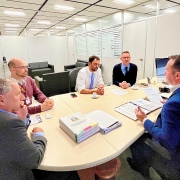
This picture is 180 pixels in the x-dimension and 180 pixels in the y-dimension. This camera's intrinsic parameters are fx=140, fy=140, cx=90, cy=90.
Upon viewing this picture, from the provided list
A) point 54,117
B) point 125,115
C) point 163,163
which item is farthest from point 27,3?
point 163,163

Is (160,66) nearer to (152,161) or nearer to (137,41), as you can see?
(152,161)

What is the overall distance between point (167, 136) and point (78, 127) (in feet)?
2.00

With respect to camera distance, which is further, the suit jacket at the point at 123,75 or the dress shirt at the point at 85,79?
the suit jacket at the point at 123,75

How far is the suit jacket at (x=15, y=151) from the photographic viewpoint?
71 centimetres

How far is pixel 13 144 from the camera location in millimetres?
729

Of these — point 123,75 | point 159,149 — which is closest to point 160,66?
point 123,75

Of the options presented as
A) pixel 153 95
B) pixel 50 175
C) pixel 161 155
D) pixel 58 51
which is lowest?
pixel 50 175

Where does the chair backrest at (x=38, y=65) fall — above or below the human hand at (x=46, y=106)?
above

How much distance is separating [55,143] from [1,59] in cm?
633

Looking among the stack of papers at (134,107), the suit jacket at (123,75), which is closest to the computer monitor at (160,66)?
the suit jacket at (123,75)

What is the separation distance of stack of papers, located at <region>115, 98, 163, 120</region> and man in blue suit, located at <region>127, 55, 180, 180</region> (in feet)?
0.44

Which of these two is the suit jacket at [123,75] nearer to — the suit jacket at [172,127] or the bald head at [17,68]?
the bald head at [17,68]

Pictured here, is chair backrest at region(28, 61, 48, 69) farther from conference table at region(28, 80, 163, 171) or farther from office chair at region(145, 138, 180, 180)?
office chair at region(145, 138, 180, 180)

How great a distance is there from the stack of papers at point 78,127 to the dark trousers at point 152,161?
1.49ft
